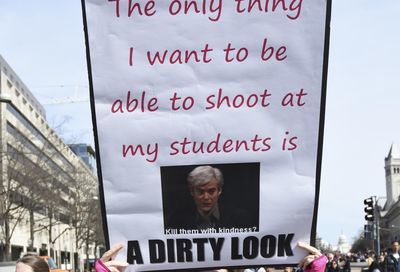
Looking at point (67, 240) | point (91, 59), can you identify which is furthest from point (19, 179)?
point (67, 240)

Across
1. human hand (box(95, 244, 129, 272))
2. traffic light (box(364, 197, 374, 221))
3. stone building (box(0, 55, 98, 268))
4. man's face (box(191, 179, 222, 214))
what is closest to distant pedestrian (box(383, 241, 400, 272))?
stone building (box(0, 55, 98, 268))

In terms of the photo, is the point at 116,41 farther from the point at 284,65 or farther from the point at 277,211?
the point at 277,211

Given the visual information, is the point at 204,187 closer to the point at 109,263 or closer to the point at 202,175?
the point at 202,175

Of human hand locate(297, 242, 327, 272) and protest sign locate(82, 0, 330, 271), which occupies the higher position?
protest sign locate(82, 0, 330, 271)

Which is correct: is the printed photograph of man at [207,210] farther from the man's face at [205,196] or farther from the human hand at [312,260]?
the human hand at [312,260]

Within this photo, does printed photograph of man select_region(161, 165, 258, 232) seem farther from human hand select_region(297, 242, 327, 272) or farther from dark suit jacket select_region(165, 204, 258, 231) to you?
human hand select_region(297, 242, 327, 272)

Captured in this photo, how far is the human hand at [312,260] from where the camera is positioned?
11.4ft

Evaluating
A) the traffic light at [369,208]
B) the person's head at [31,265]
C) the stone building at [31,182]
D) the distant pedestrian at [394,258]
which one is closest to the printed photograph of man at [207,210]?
the person's head at [31,265]

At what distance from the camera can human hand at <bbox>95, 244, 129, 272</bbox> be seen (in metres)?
3.41

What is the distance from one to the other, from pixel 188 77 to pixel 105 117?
0.41 meters

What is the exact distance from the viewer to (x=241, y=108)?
3.55 m

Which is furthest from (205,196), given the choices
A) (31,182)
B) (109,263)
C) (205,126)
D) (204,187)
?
(31,182)

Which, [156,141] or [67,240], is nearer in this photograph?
[156,141]

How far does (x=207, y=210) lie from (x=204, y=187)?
0.11 m
